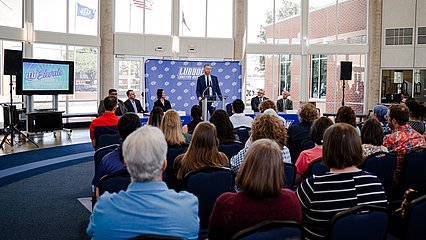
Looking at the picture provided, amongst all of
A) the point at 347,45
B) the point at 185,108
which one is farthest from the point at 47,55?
the point at 347,45

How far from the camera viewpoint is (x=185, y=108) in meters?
13.8

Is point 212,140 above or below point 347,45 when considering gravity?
below

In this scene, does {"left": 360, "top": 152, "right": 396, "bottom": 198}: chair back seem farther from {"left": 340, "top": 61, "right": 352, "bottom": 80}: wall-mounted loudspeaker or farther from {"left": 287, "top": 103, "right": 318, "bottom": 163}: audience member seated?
{"left": 340, "top": 61, "right": 352, "bottom": 80}: wall-mounted loudspeaker

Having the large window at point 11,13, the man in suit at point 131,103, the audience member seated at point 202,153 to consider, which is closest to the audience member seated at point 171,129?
the audience member seated at point 202,153

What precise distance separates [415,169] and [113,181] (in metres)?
3.02

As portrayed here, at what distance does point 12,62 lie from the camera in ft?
34.5

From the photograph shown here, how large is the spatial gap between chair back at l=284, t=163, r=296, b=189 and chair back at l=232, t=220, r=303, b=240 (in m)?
1.71

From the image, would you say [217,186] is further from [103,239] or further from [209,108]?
[209,108]

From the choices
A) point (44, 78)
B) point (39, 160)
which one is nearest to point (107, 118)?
point (39, 160)

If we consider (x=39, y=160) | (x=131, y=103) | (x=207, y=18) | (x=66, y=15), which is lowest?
(x=39, y=160)

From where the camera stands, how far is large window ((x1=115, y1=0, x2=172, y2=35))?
52.7 ft

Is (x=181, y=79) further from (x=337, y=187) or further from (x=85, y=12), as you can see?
(x=337, y=187)

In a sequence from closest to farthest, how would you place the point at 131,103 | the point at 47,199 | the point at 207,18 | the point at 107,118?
the point at 47,199 < the point at 107,118 < the point at 131,103 < the point at 207,18

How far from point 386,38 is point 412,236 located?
16391 mm
